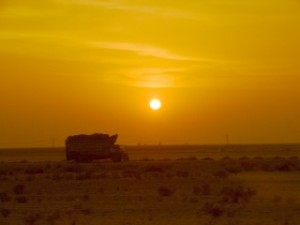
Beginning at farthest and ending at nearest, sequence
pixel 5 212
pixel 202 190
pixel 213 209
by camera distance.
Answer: pixel 202 190, pixel 5 212, pixel 213 209

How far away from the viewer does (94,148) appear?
9050 centimetres

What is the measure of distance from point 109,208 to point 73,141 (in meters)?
58.0

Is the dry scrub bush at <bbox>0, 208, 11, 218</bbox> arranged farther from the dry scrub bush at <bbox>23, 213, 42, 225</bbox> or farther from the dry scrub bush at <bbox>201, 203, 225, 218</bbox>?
the dry scrub bush at <bbox>201, 203, 225, 218</bbox>

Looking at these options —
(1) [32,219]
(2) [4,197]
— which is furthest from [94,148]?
(1) [32,219]

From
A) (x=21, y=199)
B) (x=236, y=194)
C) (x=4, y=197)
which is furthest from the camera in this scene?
(x=4, y=197)

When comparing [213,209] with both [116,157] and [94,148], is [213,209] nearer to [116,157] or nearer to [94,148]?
[94,148]

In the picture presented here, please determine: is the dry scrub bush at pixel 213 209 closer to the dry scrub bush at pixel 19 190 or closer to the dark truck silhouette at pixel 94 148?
the dry scrub bush at pixel 19 190

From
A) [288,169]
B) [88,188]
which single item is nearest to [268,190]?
[88,188]

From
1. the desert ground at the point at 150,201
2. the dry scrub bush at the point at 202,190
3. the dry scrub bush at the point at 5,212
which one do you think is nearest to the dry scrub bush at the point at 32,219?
the desert ground at the point at 150,201

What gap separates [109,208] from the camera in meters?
34.9

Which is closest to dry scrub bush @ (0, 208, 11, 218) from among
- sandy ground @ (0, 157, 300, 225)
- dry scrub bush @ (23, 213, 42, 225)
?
sandy ground @ (0, 157, 300, 225)

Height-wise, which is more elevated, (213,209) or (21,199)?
(21,199)

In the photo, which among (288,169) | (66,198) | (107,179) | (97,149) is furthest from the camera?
(97,149)

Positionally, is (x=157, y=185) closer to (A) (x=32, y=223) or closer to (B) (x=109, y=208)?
(B) (x=109, y=208)
